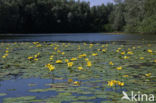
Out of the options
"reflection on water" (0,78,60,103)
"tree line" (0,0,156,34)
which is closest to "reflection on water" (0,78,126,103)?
"reflection on water" (0,78,60,103)

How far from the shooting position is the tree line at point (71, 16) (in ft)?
132

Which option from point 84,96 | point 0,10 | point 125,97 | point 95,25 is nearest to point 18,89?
point 84,96

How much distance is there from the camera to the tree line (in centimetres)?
4022

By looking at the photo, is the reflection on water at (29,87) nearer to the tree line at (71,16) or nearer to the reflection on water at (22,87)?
the reflection on water at (22,87)

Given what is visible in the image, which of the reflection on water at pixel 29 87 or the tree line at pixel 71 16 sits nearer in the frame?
the reflection on water at pixel 29 87

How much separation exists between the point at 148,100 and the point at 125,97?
0.34 meters

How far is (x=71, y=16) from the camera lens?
66.9 metres

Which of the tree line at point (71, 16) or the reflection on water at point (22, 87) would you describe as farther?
the tree line at point (71, 16)

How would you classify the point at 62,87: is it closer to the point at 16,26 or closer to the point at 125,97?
the point at 125,97

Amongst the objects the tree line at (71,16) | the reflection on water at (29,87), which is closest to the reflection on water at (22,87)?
the reflection on water at (29,87)

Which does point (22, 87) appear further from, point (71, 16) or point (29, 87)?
point (71, 16)

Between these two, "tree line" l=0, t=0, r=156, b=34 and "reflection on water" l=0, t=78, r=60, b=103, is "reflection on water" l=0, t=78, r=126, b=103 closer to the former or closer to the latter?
"reflection on water" l=0, t=78, r=60, b=103

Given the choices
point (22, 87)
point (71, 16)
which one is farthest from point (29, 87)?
point (71, 16)

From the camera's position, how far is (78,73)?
566 cm
